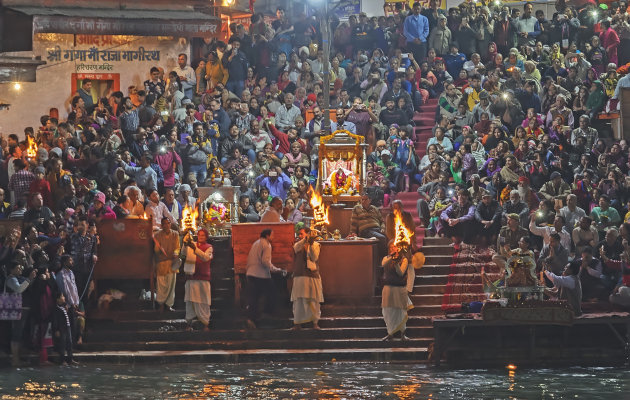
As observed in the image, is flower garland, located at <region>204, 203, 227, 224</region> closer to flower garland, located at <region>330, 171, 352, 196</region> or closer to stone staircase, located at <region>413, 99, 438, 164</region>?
flower garland, located at <region>330, 171, 352, 196</region>

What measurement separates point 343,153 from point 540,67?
857cm

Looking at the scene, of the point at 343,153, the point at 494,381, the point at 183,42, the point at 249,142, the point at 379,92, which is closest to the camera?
the point at 494,381

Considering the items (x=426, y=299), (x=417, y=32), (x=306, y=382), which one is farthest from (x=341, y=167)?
(x=417, y=32)

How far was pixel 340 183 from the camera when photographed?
73.6ft

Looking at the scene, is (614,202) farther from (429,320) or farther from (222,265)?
(222,265)

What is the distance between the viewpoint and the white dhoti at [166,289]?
20000 mm

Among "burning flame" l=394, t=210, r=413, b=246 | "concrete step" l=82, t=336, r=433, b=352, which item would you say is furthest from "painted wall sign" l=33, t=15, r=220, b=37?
"burning flame" l=394, t=210, r=413, b=246

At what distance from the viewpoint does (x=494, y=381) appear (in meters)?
15.5

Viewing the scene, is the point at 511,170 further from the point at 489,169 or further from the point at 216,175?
the point at 216,175

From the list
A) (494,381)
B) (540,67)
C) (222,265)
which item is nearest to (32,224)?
(222,265)

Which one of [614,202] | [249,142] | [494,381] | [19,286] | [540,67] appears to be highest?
[540,67]

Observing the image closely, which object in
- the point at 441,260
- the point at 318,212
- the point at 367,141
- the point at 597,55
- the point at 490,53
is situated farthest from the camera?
the point at 490,53

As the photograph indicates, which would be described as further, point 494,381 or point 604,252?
point 604,252

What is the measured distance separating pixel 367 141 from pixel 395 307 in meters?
8.92
